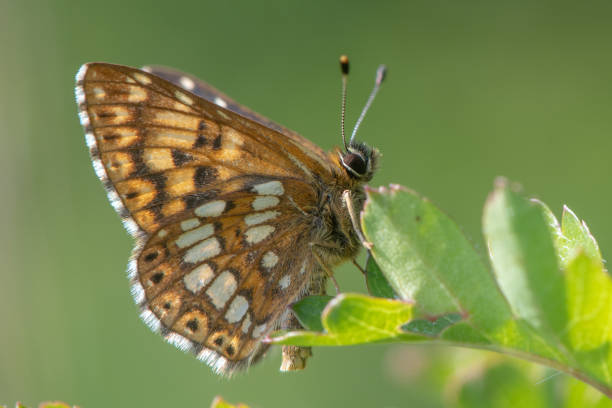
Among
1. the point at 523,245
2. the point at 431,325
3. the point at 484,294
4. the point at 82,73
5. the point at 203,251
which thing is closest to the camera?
the point at 523,245

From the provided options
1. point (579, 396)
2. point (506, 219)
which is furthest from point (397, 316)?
point (579, 396)

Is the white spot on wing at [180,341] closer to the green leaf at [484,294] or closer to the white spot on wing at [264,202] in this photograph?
the white spot on wing at [264,202]

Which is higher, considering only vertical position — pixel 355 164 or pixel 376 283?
pixel 355 164

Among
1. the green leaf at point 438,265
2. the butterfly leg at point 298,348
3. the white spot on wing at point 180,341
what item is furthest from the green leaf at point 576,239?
the white spot on wing at point 180,341

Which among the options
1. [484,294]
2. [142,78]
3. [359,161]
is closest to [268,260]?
[359,161]

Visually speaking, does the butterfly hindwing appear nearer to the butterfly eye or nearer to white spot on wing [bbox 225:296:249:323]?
white spot on wing [bbox 225:296:249:323]

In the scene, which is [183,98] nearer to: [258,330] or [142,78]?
[142,78]

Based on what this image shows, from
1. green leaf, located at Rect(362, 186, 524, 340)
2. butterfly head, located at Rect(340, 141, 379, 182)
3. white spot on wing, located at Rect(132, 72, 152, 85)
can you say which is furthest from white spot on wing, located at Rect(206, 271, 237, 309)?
green leaf, located at Rect(362, 186, 524, 340)
